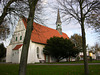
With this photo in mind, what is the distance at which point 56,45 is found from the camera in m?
27.2

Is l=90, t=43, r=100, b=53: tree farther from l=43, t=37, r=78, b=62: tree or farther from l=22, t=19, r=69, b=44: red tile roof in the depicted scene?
l=43, t=37, r=78, b=62: tree

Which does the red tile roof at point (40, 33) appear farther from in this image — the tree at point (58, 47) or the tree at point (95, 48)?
the tree at point (95, 48)

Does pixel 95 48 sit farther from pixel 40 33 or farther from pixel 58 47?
pixel 40 33

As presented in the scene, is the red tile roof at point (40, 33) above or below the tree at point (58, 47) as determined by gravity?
above

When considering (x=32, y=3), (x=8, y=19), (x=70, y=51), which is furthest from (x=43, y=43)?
(x=32, y=3)

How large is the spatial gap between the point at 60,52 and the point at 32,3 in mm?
22703

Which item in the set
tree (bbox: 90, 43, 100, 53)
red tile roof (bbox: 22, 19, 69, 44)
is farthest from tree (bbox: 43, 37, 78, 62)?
tree (bbox: 90, 43, 100, 53)

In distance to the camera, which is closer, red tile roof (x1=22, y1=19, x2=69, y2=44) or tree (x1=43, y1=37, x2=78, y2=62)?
red tile roof (x1=22, y1=19, x2=69, y2=44)

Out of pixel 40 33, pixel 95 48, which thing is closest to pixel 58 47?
pixel 40 33

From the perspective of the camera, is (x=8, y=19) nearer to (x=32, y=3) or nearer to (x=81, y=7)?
(x=32, y=3)

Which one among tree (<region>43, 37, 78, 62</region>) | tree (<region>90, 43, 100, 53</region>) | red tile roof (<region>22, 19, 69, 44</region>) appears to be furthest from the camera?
tree (<region>90, 43, 100, 53</region>)

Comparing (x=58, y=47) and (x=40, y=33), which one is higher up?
(x=40, y=33)

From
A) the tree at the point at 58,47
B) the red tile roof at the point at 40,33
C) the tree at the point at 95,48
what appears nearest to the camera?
the red tile roof at the point at 40,33

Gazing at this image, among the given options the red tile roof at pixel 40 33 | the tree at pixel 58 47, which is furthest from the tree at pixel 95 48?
the tree at pixel 58 47
